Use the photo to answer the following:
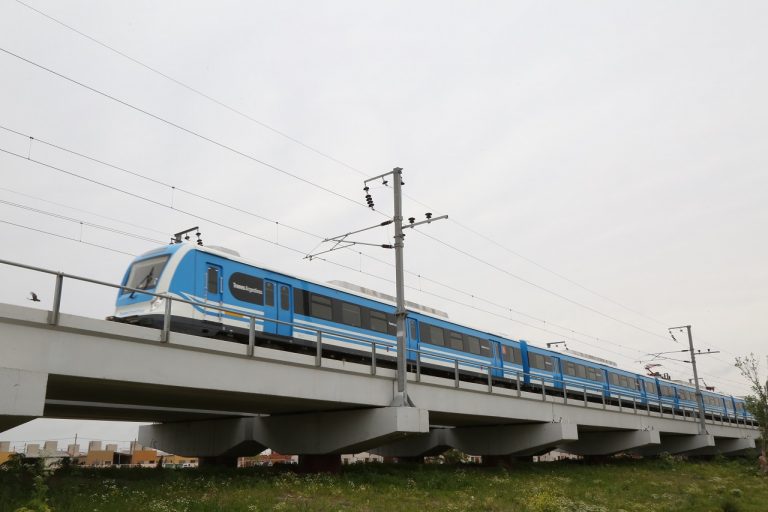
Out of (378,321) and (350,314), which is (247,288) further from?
(378,321)

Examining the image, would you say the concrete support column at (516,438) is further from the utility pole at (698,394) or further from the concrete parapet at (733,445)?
the concrete parapet at (733,445)

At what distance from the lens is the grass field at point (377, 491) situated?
12.9m

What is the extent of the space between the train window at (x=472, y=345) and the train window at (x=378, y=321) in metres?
6.44

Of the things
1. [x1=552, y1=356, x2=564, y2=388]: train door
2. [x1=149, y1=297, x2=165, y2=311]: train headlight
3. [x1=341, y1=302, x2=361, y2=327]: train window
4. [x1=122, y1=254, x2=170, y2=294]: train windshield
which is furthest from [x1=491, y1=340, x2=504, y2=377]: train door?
[x1=149, y1=297, x2=165, y2=311]: train headlight

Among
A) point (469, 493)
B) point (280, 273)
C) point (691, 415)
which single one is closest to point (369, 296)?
point (280, 273)

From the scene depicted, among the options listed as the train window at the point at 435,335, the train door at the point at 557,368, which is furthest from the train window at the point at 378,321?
the train door at the point at 557,368

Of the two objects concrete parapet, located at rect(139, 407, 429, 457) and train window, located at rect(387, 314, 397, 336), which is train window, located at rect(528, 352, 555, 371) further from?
concrete parapet, located at rect(139, 407, 429, 457)

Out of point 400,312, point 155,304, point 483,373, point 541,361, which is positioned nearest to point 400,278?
point 400,312

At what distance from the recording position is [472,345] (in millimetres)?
29859

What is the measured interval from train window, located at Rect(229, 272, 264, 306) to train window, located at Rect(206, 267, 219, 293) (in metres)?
0.48

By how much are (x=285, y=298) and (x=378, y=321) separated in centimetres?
488

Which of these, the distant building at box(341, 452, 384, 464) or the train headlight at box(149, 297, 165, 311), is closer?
the train headlight at box(149, 297, 165, 311)

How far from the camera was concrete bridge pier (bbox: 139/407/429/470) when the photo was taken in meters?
18.6

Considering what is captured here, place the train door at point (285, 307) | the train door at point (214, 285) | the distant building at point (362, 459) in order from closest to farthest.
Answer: the train door at point (214, 285)
the train door at point (285, 307)
the distant building at point (362, 459)
